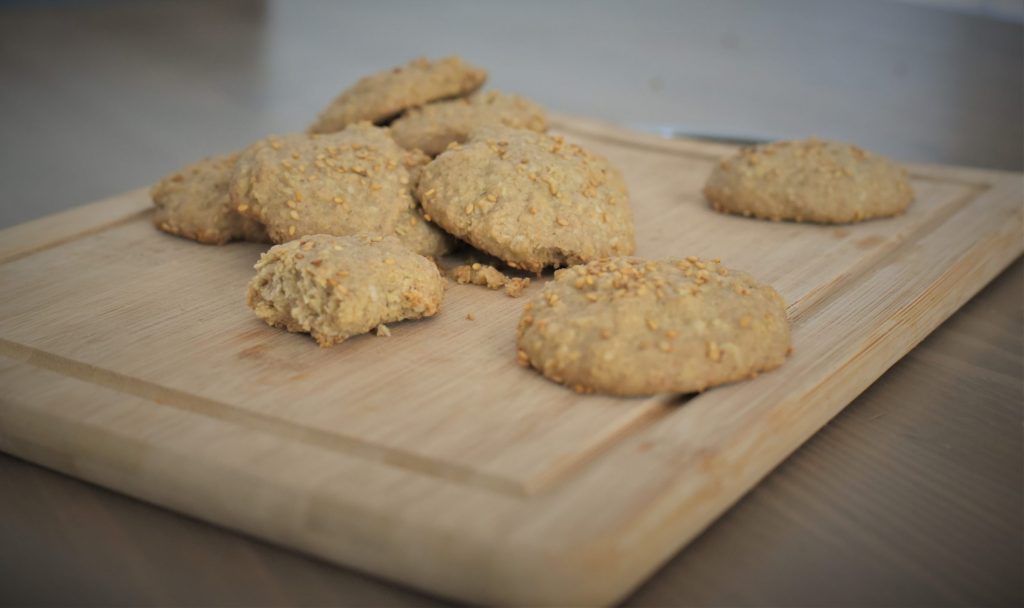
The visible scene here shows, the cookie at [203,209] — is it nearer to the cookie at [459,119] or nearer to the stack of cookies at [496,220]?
the stack of cookies at [496,220]

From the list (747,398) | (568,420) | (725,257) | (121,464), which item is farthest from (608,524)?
(725,257)

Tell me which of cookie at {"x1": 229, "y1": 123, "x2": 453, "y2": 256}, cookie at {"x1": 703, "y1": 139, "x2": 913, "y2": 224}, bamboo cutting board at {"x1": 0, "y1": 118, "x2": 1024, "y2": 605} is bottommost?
bamboo cutting board at {"x1": 0, "y1": 118, "x2": 1024, "y2": 605}

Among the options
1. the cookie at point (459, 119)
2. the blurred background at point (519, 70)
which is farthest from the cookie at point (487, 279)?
the blurred background at point (519, 70)

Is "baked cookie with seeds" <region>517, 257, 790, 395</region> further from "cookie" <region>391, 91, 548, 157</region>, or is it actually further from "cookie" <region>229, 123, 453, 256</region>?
"cookie" <region>391, 91, 548, 157</region>

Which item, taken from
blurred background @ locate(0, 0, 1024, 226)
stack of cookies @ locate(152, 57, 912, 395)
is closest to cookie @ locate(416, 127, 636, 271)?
stack of cookies @ locate(152, 57, 912, 395)

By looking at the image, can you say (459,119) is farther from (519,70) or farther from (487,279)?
(519,70)

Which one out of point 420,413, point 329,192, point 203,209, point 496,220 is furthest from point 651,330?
point 203,209

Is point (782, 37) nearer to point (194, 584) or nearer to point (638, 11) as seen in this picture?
point (638, 11)
